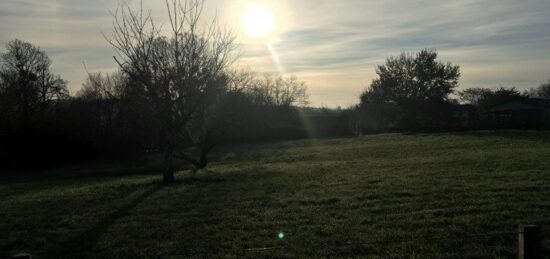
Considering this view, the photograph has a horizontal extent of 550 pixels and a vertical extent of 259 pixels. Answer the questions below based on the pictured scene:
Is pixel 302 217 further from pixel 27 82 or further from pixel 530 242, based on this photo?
pixel 27 82

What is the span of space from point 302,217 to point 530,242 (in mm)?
6022

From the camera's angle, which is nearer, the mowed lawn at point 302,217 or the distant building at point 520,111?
the mowed lawn at point 302,217

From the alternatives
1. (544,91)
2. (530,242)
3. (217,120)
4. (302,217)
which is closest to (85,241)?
(302,217)

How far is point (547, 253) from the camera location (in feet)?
15.9

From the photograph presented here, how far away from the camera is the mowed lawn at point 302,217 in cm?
797

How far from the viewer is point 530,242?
4.71 metres

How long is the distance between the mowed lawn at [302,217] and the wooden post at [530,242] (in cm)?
238

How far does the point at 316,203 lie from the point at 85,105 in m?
44.8

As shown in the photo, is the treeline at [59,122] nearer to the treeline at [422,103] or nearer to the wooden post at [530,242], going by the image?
the treeline at [422,103]

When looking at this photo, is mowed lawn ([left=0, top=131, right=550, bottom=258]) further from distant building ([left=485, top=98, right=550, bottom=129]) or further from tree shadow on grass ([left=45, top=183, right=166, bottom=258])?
distant building ([left=485, top=98, right=550, bottom=129])

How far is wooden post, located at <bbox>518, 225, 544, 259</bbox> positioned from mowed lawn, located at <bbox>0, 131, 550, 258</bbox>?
2384 mm

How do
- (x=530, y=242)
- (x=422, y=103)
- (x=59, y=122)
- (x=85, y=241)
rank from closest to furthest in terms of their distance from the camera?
(x=530, y=242), (x=85, y=241), (x=59, y=122), (x=422, y=103)


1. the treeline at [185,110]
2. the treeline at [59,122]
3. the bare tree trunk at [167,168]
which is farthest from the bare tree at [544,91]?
the bare tree trunk at [167,168]

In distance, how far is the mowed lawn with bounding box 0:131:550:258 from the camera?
7969 millimetres
